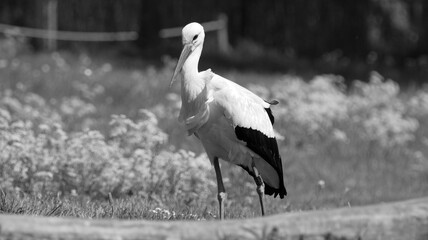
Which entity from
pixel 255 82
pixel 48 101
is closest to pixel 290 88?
pixel 255 82

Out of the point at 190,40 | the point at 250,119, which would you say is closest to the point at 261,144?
the point at 250,119

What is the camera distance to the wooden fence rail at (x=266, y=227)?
12.3 feet

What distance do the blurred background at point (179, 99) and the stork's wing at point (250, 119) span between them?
454 mm

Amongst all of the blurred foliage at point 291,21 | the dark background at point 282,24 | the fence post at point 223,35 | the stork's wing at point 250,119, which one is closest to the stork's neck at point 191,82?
the stork's wing at point 250,119

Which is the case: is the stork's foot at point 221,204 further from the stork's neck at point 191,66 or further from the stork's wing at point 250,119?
Result: the stork's neck at point 191,66

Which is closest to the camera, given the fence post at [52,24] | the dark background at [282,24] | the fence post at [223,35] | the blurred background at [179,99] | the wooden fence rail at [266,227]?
the wooden fence rail at [266,227]

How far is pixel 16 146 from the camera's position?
6895 millimetres

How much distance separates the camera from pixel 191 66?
6188 millimetres

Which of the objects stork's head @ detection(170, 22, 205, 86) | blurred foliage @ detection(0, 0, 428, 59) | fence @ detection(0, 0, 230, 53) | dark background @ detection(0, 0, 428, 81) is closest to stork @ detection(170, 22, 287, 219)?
stork's head @ detection(170, 22, 205, 86)

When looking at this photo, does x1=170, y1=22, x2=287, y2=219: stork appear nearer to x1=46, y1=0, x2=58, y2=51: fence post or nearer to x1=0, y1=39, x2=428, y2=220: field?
x1=0, y1=39, x2=428, y2=220: field

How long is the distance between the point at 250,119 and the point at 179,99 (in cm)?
476

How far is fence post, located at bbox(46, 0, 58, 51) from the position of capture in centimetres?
1591

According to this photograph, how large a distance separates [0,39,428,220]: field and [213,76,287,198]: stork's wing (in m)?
0.44

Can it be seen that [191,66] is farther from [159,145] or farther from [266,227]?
[266,227]
